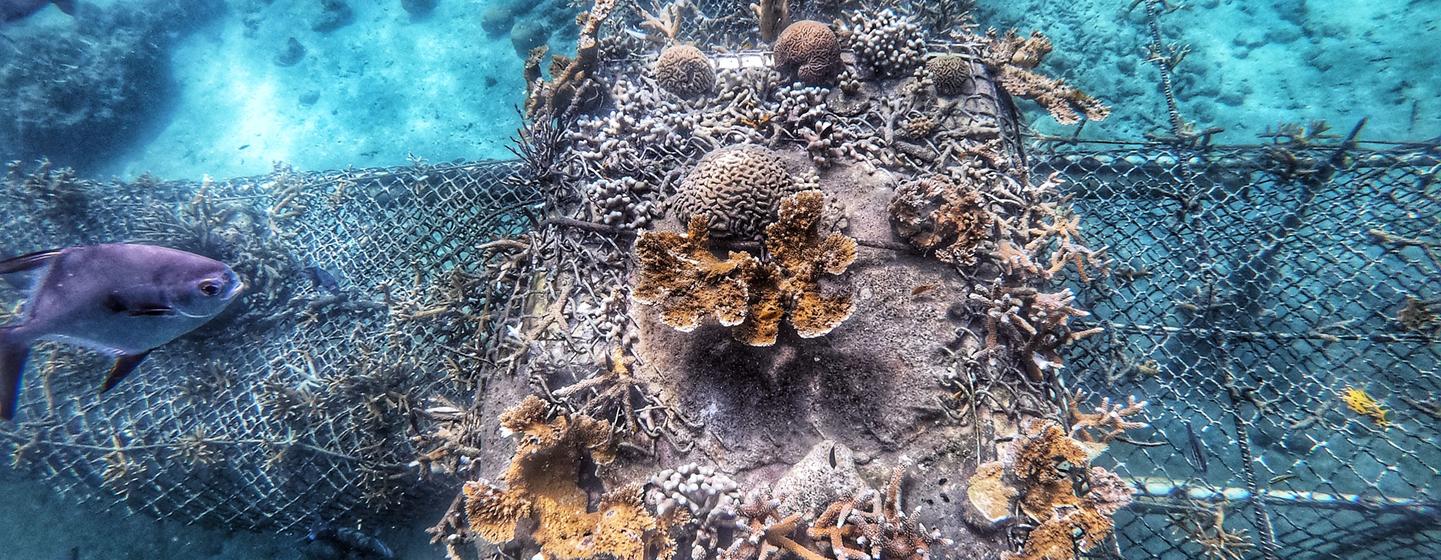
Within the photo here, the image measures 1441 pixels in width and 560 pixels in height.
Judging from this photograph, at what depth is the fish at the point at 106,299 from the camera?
3066mm

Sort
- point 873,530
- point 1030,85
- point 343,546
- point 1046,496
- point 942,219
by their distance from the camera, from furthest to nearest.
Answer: point 343,546 → point 1030,85 → point 942,219 → point 1046,496 → point 873,530

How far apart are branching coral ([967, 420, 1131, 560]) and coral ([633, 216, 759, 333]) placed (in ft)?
5.32

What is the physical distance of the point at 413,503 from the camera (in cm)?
550

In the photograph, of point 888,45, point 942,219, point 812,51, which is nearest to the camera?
point 942,219

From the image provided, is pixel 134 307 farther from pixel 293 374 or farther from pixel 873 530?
pixel 873 530

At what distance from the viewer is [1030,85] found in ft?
15.7

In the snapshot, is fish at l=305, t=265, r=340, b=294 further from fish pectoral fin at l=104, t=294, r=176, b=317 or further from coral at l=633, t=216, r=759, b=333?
coral at l=633, t=216, r=759, b=333

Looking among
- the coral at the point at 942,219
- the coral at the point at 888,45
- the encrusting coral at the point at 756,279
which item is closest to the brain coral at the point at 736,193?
the encrusting coral at the point at 756,279

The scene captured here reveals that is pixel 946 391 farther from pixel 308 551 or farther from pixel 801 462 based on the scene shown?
pixel 308 551

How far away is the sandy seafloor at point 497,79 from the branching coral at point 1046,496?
882 cm

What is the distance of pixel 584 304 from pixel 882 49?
3.29m

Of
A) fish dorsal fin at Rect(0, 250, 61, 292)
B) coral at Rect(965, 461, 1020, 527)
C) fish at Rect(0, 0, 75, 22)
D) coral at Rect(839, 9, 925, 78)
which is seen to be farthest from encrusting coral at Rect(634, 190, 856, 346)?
fish at Rect(0, 0, 75, 22)

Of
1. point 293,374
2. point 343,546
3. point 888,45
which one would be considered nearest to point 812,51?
point 888,45

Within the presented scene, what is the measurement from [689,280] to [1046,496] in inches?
88.3
